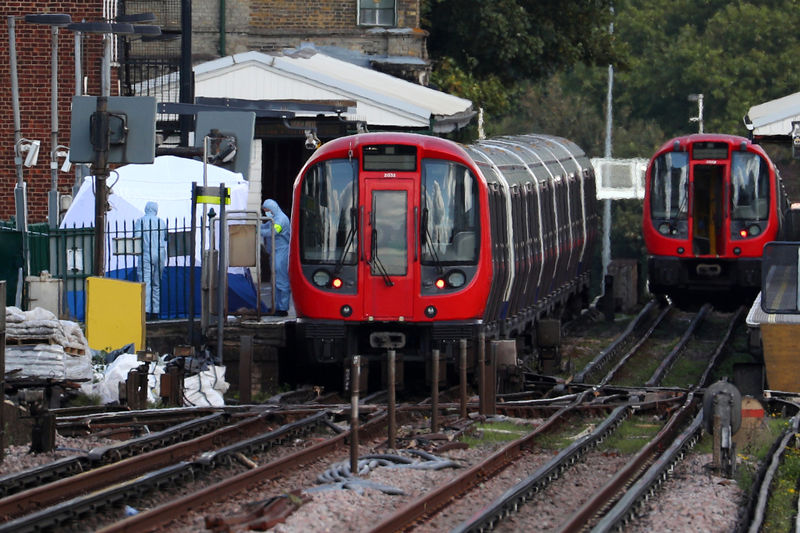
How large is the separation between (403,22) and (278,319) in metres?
18.6

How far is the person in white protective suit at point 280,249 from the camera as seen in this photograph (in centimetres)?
2022

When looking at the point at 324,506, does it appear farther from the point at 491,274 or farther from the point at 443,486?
the point at 491,274

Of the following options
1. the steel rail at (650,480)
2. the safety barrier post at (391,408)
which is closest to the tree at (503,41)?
the steel rail at (650,480)

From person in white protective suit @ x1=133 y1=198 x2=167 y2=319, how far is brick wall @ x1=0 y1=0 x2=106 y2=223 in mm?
9422

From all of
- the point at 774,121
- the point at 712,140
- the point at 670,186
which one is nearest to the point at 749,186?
the point at 712,140

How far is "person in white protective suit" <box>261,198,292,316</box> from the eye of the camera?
20.2 meters

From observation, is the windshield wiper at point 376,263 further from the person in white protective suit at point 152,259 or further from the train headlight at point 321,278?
the person in white protective suit at point 152,259

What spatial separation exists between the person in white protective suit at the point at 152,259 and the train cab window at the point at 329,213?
8.86ft

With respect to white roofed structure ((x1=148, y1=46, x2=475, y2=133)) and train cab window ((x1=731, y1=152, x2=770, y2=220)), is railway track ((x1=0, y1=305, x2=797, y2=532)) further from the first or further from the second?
white roofed structure ((x1=148, y1=46, x2=475, y2=133))

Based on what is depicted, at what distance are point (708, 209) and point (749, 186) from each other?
57.0 inches

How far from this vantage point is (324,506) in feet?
34.4

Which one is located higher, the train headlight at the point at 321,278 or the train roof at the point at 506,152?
the train roof at the point at 506,152

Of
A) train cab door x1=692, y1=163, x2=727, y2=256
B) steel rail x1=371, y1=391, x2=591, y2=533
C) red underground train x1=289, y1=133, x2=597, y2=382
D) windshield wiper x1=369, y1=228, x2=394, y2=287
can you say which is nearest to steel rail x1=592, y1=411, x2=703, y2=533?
steel rail x1=371, y1=391, x2=591, y2=533

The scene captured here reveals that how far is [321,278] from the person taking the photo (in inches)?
682
